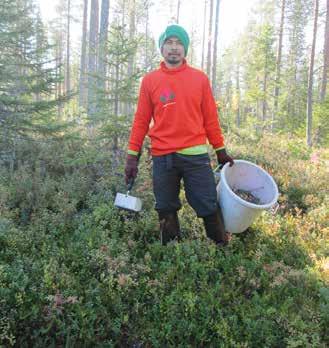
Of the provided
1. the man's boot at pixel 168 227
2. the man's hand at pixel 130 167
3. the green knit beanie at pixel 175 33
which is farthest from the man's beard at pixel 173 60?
the man's boot at pixel 168 227

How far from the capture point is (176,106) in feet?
13.4

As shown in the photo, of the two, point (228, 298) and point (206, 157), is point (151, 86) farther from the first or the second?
point (228, 298)

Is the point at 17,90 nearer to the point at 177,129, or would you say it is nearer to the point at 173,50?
the point at 173,50

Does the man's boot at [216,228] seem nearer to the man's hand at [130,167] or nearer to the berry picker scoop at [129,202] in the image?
the berry picker scoop at [129,202]

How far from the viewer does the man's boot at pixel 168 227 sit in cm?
446

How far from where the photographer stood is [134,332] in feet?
10.8

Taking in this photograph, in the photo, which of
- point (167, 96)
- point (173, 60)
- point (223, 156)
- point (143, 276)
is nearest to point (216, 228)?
Result: point (223, 156)

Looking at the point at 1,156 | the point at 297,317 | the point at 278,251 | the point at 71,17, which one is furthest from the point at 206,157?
the point at 71,17

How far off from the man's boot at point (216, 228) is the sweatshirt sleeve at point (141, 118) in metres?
1.17

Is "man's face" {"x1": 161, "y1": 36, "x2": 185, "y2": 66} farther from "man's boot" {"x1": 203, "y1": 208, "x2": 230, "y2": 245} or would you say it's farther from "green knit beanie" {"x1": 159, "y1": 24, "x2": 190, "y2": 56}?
"man's boot" {"x1": 203, "y1": 208, "x2": 230, "y2": 245}

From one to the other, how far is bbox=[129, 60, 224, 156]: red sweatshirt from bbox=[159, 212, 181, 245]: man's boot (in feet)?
2.49

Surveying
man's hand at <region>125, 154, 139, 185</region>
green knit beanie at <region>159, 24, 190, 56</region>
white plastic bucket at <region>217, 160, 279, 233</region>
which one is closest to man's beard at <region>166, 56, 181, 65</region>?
green knit beanie at <region>159, 24, 190, 56</region>

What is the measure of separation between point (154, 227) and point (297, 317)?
2082 mm

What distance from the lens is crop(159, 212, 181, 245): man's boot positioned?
446 centimetres
